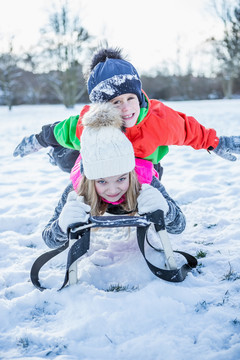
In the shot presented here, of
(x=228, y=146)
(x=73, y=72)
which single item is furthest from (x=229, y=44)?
(x=228, y=146)

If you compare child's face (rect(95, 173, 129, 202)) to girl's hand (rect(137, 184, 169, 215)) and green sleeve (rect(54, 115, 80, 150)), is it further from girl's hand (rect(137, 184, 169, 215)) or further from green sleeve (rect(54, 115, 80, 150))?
green sleeve (rect(54, 115, 80, 150))

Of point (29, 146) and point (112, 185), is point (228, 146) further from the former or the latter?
point (29, 146)

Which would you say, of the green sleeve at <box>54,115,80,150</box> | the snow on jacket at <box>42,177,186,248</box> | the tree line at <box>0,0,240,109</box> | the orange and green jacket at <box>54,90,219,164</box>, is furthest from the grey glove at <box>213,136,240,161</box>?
the tree line at <box>0,0,240,109</box>

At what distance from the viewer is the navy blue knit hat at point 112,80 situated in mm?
2369

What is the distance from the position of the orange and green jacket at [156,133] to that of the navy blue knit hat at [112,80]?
0.18 m

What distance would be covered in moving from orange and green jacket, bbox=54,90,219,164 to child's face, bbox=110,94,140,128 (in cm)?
9

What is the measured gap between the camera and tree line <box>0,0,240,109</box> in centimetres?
2014

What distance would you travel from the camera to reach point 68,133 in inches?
101

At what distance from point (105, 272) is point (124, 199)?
1.70 feet

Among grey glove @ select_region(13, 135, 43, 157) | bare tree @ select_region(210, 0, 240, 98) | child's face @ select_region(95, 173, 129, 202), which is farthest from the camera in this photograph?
bare tree @ select_region(210, 0, 240, 98)

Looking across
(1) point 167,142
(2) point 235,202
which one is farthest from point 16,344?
(2) point 235,202

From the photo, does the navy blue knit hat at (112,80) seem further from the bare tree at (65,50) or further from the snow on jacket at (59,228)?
the bare tree at (65,50)

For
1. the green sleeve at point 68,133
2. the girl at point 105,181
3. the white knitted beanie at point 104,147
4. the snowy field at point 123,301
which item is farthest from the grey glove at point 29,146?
the white knitted beanie at point 104,147

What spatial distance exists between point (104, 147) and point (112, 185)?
27cm
